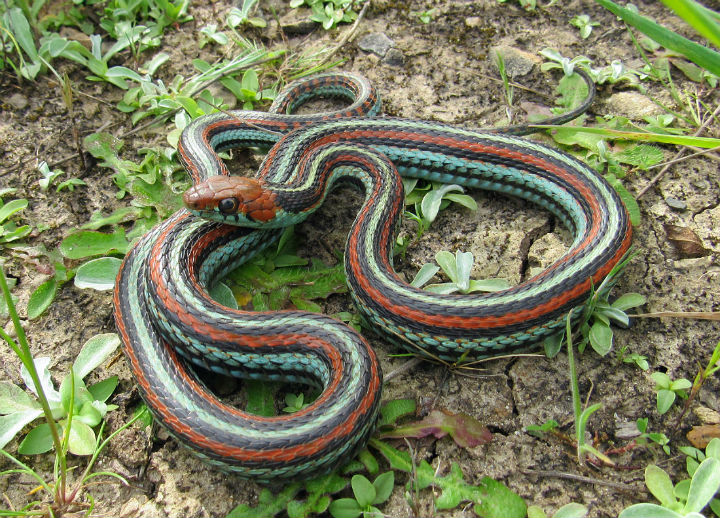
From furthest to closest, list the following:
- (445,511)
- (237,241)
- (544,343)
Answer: (237,241) → (544,343) → (445,511)

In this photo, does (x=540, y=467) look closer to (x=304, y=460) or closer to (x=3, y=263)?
(x=304, y=460)

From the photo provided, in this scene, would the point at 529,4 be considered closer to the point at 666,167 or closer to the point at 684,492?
the point at 666,167

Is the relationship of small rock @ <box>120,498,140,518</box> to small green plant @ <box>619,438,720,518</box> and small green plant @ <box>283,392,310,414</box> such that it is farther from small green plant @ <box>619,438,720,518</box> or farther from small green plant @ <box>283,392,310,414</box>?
small green plant @ <box>619,438,720,518</box>

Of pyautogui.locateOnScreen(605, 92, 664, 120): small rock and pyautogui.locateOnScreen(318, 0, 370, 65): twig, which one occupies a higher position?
pyautogui.locateOnScreen(318, 0, 370, 65): twig

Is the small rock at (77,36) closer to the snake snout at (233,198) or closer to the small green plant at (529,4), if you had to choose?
the snake snout at (233,198)

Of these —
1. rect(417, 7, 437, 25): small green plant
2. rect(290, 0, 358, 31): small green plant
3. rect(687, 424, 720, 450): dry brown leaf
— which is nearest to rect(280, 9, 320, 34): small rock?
rect(290, 0, 358, 31): small green plant

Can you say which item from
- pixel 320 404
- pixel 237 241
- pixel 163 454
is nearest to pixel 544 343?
pixel 320 404

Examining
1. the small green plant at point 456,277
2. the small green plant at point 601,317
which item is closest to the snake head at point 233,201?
the small green plant at point 456,277

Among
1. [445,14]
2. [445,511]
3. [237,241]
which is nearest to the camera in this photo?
[445,511]
